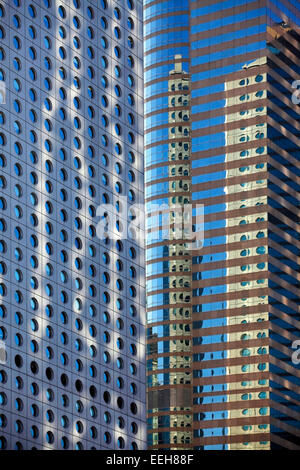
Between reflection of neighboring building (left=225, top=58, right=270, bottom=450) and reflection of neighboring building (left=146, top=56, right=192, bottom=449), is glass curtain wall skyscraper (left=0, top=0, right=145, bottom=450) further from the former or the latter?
reflection of neighboring building (left=146, top=56, right=192, bottom=449)

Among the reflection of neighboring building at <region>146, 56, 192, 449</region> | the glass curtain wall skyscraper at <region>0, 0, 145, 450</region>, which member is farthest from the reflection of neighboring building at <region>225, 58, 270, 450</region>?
the glass curtain wall skyscraper at <region>0, 0, 145, 450</region>

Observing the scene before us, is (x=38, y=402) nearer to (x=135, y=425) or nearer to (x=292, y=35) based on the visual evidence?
(x=135, y=425)

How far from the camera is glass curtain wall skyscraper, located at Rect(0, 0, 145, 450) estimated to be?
103 meters

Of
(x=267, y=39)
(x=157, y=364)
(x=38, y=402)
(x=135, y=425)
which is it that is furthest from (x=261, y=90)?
(x=38, y=402)

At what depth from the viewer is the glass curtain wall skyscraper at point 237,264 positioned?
182875 millimetres

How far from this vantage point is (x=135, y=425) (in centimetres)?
11756

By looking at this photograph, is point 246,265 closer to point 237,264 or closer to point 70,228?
point 237,264

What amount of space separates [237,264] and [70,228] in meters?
77.0

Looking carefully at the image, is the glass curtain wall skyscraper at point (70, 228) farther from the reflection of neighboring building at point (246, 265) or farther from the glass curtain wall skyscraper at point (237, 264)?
the glass curtain wall skyscraper at point (237, 264)

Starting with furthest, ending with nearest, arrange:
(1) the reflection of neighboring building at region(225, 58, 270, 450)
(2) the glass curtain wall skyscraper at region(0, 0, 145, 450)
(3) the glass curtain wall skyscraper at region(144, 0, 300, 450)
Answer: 1. (3) the glass curtain wall skyscraper at region(144, 0, 300, 450)
2. (1) the reflection of neighboring building at region(225, 58, 270, 450)
3. (2) the glass curtain wall skyscraper at region(0, 0, 145, 450)

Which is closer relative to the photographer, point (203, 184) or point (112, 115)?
point (112, 115)

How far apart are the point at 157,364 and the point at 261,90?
1829 inches

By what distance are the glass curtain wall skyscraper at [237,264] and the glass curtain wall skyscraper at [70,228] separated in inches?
2508

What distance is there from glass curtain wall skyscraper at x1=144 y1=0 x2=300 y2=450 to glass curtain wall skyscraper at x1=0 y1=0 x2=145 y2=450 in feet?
209
